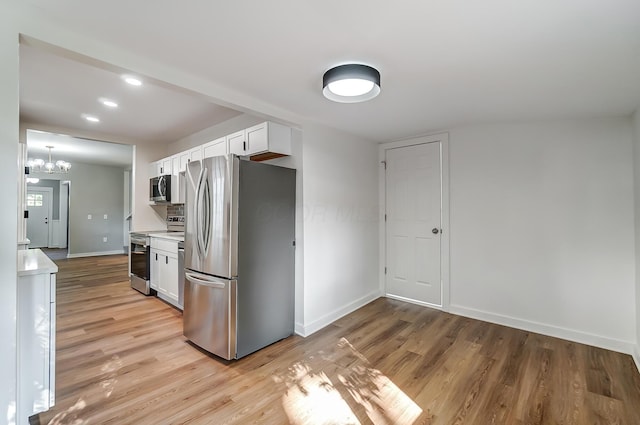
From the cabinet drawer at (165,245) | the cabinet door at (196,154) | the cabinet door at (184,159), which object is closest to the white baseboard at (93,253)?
the cabinet drawer at (165,245)

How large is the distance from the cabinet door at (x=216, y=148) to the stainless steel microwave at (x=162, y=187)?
4.01ft

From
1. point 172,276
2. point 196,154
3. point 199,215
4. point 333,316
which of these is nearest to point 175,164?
point 196,154

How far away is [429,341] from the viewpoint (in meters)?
2.86

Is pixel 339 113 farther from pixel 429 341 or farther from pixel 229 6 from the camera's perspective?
pixel 429 341

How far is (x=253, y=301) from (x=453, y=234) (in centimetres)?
259

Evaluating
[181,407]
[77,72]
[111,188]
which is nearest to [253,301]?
[181,407]

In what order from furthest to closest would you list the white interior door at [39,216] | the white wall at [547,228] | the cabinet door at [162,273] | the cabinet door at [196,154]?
the white interior door at [39,216]
the cabinet door at [162,273]
the cabinet door at [196,154]
the white wall at [547,228]

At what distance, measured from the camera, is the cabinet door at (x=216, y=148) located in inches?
130

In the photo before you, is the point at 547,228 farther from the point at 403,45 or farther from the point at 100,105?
the point at 100,105

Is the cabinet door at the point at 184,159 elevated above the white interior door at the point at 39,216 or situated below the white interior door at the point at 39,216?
above

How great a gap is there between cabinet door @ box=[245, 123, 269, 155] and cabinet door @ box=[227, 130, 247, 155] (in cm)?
8

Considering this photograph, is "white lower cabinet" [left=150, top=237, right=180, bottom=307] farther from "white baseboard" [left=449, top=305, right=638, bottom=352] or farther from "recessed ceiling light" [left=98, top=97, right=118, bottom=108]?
"white baseboard" [left=449, top=305, right=638, bottom=352]

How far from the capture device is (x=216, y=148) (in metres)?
3.43

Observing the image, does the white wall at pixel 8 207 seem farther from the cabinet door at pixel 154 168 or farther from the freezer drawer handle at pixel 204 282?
the cabinet door at pixel 154 168
